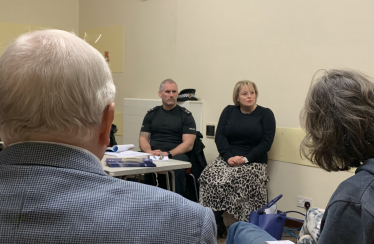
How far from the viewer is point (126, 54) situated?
18.8 feet

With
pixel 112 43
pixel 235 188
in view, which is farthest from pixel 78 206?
pixel 112 43

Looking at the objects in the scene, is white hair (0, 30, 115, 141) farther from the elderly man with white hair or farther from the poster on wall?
the poster on wall

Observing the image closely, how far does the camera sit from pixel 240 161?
3568mm

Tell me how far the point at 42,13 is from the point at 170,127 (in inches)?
150

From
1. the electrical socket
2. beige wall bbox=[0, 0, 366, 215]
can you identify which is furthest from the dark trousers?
the electrical socket

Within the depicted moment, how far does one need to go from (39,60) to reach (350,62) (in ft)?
10.6

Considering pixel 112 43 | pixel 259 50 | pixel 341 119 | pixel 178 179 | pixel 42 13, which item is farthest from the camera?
pixel 42 13

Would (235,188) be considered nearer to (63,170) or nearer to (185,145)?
(185,145)

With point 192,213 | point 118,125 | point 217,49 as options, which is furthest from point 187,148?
point 192,213

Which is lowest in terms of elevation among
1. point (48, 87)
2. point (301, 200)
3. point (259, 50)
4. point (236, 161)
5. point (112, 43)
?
point (301, 200)

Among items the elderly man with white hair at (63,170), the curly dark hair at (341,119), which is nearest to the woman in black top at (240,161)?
the curly dark hair at (341,119)

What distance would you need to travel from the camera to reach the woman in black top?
341cm

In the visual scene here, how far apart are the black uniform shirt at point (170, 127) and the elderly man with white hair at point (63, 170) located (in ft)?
11.0

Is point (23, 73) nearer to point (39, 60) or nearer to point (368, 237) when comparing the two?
point (39, 60)
